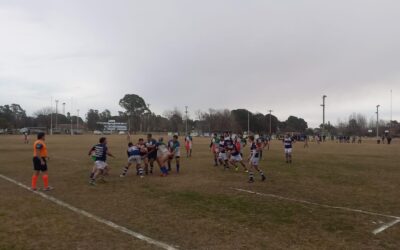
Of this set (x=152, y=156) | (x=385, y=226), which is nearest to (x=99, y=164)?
(x=152, y=156)

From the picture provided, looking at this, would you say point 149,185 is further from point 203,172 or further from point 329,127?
point 329,127

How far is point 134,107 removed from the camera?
540 ft

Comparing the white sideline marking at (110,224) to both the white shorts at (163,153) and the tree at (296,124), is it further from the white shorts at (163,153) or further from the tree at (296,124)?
the tree at (296,124)

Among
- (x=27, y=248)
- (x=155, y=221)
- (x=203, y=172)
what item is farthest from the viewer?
(x=203, y=172)

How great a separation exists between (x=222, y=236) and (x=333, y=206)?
183 inches

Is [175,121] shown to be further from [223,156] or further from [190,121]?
[223,156]

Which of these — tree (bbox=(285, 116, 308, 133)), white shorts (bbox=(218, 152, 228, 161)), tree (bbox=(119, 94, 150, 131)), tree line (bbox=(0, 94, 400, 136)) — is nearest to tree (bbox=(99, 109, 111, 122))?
tree line (bbox=(0, 94, 400, 136))

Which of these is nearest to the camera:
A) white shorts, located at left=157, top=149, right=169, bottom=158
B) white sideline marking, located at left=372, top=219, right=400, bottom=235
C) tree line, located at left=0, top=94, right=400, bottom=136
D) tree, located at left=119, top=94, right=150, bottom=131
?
white sideline marking, located at left=372, top=219, right=400, bottom=235

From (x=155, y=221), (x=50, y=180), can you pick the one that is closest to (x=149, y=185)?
(x=50, y=180)

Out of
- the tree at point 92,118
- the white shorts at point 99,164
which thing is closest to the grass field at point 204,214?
the white shorts at point 99,164

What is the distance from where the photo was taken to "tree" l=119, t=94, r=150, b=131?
163250mm

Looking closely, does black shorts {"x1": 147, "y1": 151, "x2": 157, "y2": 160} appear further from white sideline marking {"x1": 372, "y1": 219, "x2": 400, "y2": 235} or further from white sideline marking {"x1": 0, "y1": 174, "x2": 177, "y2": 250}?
white sideline marking {"x1": 372, "y1": 219, "x2": 400, "y2": 235}

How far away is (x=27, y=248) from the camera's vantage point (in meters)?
6.99

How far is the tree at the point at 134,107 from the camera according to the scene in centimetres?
16325
